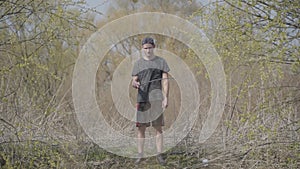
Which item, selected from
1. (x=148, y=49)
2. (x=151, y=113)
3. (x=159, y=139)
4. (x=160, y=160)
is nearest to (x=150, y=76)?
(x=148, y=49)

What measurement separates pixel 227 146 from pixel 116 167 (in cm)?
128

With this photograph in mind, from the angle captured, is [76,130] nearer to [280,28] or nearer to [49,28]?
[49,28]

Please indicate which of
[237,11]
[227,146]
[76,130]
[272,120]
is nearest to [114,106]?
[76,130]

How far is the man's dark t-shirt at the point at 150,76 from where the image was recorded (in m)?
4.39

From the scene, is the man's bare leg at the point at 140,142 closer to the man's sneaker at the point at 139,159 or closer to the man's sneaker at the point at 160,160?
the man's sneaker at the point at 139,159

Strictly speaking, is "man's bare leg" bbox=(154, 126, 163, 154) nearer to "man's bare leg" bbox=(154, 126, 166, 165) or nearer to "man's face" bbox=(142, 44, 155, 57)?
"man's bare leg" bbox=(154, 126, 166, 165)

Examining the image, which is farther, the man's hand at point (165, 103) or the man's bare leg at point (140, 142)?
the man's bare leg at point (140, 142)

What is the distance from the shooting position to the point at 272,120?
4395 millimetres

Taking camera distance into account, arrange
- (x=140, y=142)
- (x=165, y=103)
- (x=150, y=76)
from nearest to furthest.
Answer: (x=165, y=103)
(x=150, y=76)
(x=140, y=142)

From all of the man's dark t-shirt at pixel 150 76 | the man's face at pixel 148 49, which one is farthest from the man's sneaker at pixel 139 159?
the man's face at pixel 148 49

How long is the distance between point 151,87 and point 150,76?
12 centimetres

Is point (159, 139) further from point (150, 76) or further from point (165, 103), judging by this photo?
point (150, 76)

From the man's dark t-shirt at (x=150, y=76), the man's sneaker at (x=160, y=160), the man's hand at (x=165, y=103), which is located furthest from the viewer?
the man's sneaker at (x=160, y=160)

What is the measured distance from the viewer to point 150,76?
4414mm
